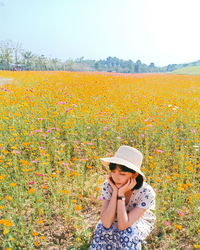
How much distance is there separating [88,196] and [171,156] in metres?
1.90

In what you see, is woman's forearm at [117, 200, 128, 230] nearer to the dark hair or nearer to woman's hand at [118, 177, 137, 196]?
woman's hand at [118, 177, 137, 196]

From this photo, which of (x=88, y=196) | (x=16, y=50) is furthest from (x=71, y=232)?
(x=16, y=50)

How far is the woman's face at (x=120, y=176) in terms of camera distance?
2085 mm

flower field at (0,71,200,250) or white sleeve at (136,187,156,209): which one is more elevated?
white sleeve at (136,187,156,209)

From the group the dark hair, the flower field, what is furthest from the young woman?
the flower field

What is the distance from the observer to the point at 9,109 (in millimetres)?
6363

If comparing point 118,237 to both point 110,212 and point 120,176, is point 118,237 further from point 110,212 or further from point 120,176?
point 120,176

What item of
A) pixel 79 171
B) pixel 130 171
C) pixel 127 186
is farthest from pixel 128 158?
pixel 79 171

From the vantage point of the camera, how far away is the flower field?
2.87 m

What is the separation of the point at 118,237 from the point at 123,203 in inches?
12.4

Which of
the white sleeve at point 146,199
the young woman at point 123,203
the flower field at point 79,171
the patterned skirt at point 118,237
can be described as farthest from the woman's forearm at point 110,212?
the flower field at point 79,171

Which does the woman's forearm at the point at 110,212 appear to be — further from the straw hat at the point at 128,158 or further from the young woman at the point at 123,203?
the straw hat at the point at 128,158

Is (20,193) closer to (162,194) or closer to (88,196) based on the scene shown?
(88,196)

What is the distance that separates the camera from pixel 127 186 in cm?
209
